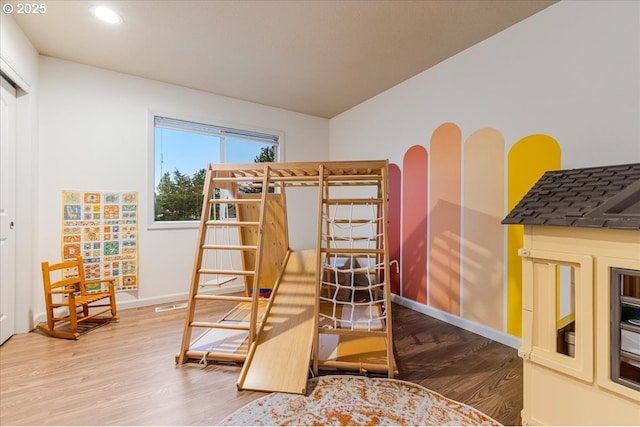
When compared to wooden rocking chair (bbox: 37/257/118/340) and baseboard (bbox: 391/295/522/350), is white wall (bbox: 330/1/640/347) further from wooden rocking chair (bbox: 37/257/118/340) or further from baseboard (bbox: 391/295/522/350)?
wooden rocking chair (bbox: 37/257/118/340)

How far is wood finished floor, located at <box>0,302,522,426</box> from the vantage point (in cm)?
155

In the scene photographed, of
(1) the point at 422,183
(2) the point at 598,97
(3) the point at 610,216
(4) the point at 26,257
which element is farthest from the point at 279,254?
(2) the point at 598,97

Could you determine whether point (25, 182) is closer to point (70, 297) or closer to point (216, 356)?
point (70, 297)

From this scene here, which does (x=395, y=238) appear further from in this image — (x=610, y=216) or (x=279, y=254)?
(x=610, y=216)

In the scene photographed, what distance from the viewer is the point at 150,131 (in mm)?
3346

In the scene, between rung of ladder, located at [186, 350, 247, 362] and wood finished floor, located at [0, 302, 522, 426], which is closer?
wood finished floor, located at [0, 302, 522, 426]

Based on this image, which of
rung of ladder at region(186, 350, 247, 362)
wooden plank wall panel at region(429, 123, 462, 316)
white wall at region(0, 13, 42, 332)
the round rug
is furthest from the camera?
wooden plank wall panel at region(429, 123, 462, 316)

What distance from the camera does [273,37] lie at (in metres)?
2.48

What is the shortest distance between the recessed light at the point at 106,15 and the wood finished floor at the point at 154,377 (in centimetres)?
277

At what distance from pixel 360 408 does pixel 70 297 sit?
2.79 m

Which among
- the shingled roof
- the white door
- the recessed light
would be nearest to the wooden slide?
the shingled roof

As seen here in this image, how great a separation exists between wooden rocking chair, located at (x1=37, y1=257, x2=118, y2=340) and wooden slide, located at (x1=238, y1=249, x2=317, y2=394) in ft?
5.91

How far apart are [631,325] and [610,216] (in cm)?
48

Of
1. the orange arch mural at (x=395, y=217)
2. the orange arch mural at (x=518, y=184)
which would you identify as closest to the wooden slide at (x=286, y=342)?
the orange arch mural at (x=395, y=217)
